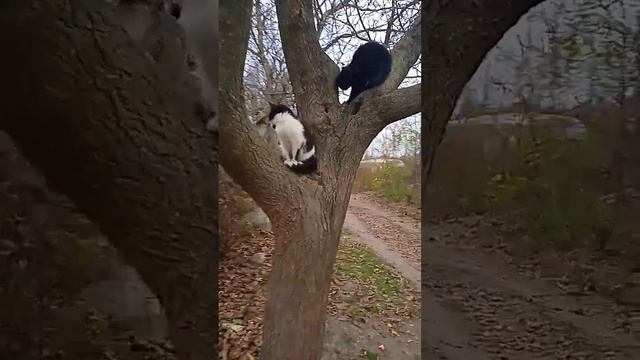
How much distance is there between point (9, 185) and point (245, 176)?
0.50 meters

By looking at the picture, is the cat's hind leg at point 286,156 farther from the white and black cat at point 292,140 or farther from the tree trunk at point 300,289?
the tree trunk at point 300,289

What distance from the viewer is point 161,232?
2.02 ft

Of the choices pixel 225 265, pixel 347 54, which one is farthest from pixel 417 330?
pixel 347 54

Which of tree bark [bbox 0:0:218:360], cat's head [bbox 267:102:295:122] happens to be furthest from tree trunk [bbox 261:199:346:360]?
tree bark [bbox 0:0:218:360]

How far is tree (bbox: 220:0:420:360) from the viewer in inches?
36.5

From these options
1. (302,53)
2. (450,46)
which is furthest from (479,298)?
(302,53)

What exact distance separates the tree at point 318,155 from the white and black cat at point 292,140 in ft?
0.07

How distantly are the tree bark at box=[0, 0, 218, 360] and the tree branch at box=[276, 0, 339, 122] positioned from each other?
42 centimetres

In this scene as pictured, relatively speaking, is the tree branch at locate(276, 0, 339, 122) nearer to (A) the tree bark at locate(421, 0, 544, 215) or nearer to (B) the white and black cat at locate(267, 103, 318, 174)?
(B) the white and black cat at locate(267, 103, 318, 174)

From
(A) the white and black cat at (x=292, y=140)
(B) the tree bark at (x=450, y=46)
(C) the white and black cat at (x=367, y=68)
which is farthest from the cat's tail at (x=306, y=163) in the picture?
(B) the tree bark at (x=450, y=46)

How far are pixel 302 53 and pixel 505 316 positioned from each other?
71 cm

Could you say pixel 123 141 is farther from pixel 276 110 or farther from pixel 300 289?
pixel 300 289

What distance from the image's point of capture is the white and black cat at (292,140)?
1017 mm

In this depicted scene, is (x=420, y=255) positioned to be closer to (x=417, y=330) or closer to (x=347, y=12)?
(x=417, y=330)
